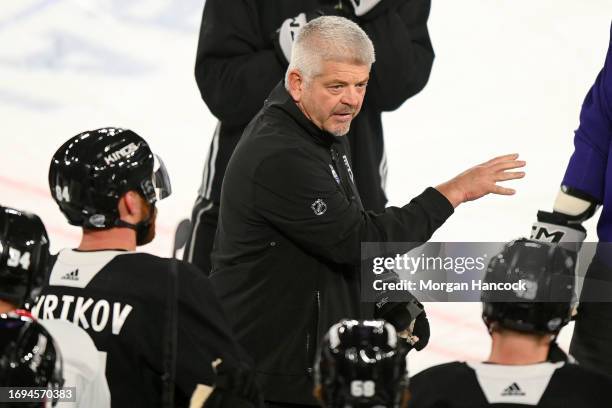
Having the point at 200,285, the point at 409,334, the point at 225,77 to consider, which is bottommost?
the point at 409,334

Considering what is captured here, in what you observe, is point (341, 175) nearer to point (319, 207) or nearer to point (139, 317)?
point (319, 207)

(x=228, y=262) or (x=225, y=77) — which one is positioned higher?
(x=225, y=77)

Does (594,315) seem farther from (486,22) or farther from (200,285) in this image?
(486,22)

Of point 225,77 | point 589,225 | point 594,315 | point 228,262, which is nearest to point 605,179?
point 594,315

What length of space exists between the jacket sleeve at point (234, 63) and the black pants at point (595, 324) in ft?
4.56

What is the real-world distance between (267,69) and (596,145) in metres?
1.27

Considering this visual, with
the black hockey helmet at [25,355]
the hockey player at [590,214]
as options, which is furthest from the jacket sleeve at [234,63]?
the black hockey helmet at [25,355]

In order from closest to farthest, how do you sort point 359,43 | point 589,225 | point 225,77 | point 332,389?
point 332,389
point 359,43
point 225,77
point 589,225

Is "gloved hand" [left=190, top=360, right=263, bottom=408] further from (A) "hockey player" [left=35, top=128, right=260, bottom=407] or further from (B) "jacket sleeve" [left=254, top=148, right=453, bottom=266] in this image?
(B) "jacket sleeve" [left=254, top=148, right=453, bottom=266]

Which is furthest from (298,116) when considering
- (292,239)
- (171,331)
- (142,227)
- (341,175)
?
(171,331)

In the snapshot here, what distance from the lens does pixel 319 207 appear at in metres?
3.84

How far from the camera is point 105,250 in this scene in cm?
327

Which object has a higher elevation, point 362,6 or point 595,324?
point 362,6

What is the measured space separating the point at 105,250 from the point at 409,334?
3.81 ft
